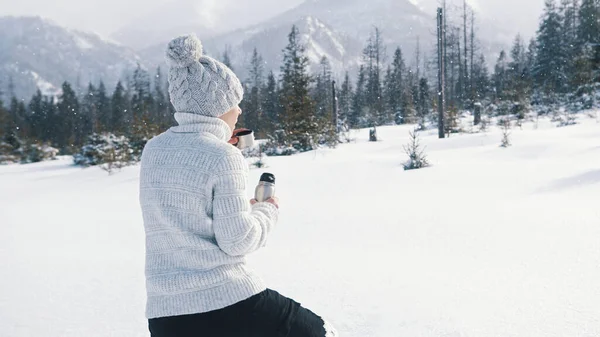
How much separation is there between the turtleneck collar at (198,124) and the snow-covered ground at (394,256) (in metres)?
2.07

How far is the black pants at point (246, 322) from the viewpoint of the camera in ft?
4.96

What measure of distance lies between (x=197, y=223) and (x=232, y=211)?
0.13m

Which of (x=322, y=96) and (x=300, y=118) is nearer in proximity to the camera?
(x=300, y=118)

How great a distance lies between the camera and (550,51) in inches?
1481

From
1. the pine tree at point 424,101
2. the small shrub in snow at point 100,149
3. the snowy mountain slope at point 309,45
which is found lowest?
the small shrub in snow at point 100,149

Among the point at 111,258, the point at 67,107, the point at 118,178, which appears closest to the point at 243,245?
the point at 111,258

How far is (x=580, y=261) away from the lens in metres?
4.01

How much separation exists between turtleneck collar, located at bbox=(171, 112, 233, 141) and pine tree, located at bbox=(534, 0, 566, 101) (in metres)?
37.6

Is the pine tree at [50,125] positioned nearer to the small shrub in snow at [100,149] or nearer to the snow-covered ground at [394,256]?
the small shrub in snow at [100,149]

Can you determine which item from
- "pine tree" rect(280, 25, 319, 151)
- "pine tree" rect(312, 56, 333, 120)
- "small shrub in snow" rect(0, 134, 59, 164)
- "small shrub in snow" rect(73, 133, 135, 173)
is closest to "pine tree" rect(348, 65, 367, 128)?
"pine tree" rect(312, 56, 333, 120)

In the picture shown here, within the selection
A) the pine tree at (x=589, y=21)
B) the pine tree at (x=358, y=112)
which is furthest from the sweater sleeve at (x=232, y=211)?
the pine tree at (x=589, y=21)

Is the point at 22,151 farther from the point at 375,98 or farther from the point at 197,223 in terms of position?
the point at 197,223

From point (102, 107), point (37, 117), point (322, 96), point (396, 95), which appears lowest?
point (37, 117)

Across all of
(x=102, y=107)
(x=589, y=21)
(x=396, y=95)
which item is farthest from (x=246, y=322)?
(x=102, y=107)
